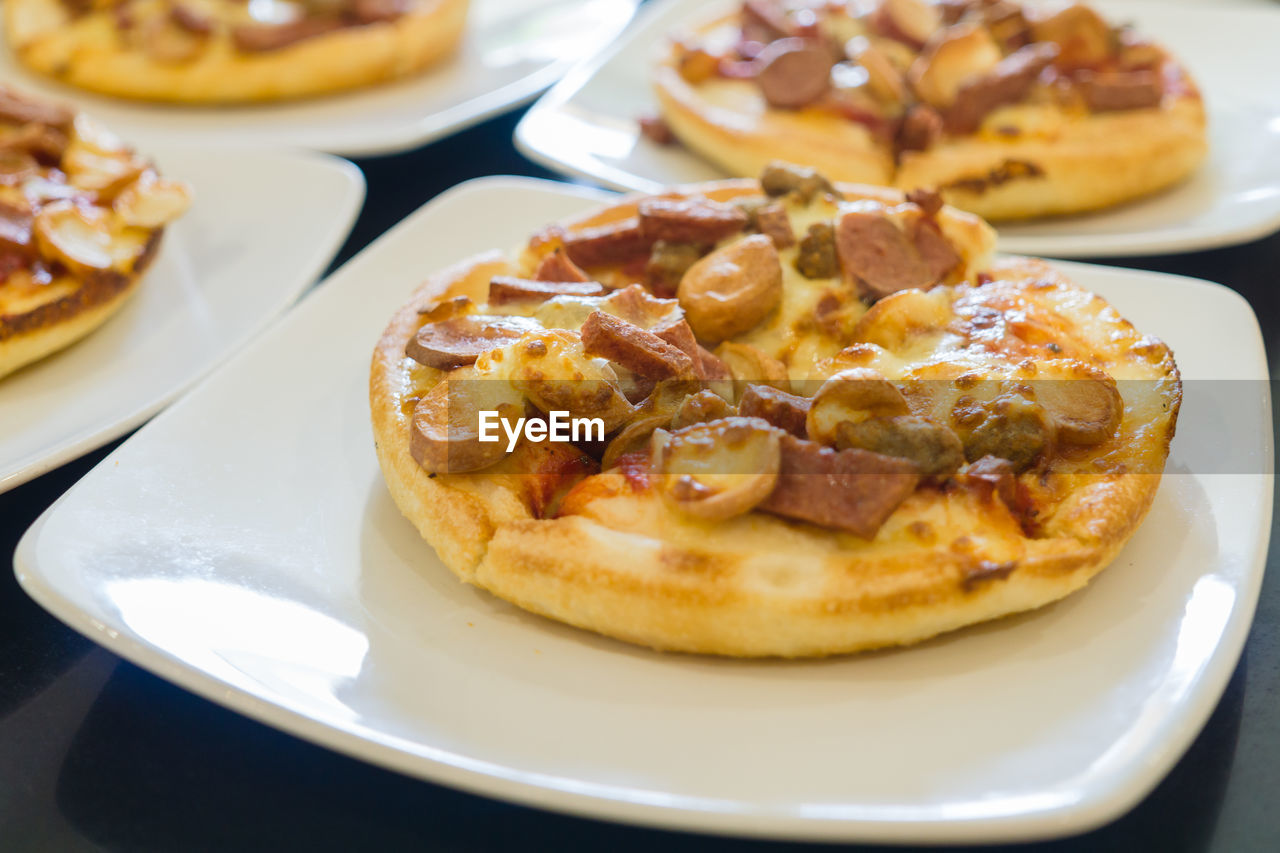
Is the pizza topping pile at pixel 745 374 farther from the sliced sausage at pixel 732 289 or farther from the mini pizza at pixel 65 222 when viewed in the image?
the mini pizza at pixel 65 222

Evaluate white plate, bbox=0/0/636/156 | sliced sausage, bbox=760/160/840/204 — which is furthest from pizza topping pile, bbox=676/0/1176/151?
sliced sausage, bbox=760/160/840/204

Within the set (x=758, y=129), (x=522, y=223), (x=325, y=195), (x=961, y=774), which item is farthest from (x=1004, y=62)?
(x=961, y=774)

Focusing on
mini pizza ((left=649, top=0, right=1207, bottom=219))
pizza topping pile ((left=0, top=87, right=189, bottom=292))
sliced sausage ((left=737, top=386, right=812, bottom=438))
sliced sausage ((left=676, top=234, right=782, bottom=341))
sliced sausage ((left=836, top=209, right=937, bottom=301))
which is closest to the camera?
sliced sausage ((left=737, top=386, right=812, bottom=438))

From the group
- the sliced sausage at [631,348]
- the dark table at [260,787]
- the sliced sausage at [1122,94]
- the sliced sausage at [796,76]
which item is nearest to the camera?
the dark table at [260,787]

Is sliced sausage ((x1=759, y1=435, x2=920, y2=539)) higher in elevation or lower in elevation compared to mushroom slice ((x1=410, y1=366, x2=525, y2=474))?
higher

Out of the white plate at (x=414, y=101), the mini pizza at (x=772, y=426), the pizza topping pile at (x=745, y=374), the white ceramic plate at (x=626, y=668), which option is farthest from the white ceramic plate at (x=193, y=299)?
the pizza topping pile at (x=745, y=374)

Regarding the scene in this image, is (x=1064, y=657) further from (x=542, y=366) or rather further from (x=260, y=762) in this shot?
(x=260, y=762)

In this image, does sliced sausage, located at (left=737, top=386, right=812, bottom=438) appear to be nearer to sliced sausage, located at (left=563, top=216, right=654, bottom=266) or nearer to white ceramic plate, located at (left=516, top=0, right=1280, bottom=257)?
sliced sausage, located at (left=563, top=216, right=654, bottom=266)
